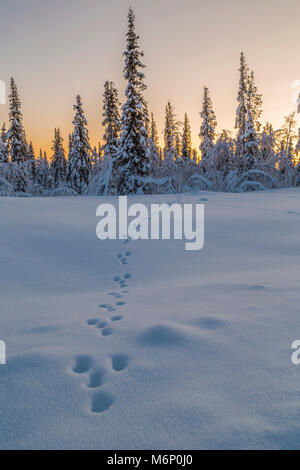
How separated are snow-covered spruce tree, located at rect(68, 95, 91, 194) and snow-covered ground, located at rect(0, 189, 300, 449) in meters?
23.2

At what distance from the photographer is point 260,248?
160 inches

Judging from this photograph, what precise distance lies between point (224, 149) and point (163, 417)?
44.9 feet

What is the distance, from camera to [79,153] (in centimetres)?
2634

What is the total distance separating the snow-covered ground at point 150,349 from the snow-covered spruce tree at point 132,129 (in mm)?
12089

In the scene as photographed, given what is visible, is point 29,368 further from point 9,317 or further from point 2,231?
point 2,231

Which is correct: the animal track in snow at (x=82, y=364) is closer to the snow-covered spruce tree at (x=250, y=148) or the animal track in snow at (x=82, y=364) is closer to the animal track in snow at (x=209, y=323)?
the animal track in snow at (x=209, y=323)

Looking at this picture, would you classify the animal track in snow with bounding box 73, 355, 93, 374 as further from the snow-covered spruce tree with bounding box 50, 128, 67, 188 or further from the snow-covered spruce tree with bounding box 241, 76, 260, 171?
the snow-covered spruce tree with bounding box 50, 128, 67, 188

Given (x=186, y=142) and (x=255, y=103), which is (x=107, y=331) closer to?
(x=255, y=103)

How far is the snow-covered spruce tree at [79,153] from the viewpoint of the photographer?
25297mm

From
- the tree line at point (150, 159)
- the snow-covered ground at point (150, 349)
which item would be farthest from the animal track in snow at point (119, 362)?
the tree line at point (150, 159)

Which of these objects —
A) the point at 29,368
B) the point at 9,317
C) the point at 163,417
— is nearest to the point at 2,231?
the point at 9,317

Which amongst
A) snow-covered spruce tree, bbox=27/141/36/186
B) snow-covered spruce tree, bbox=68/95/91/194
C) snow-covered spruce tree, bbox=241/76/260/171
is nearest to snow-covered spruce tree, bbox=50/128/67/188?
snow-covered spruce tree, bbox=27/141/36/186
